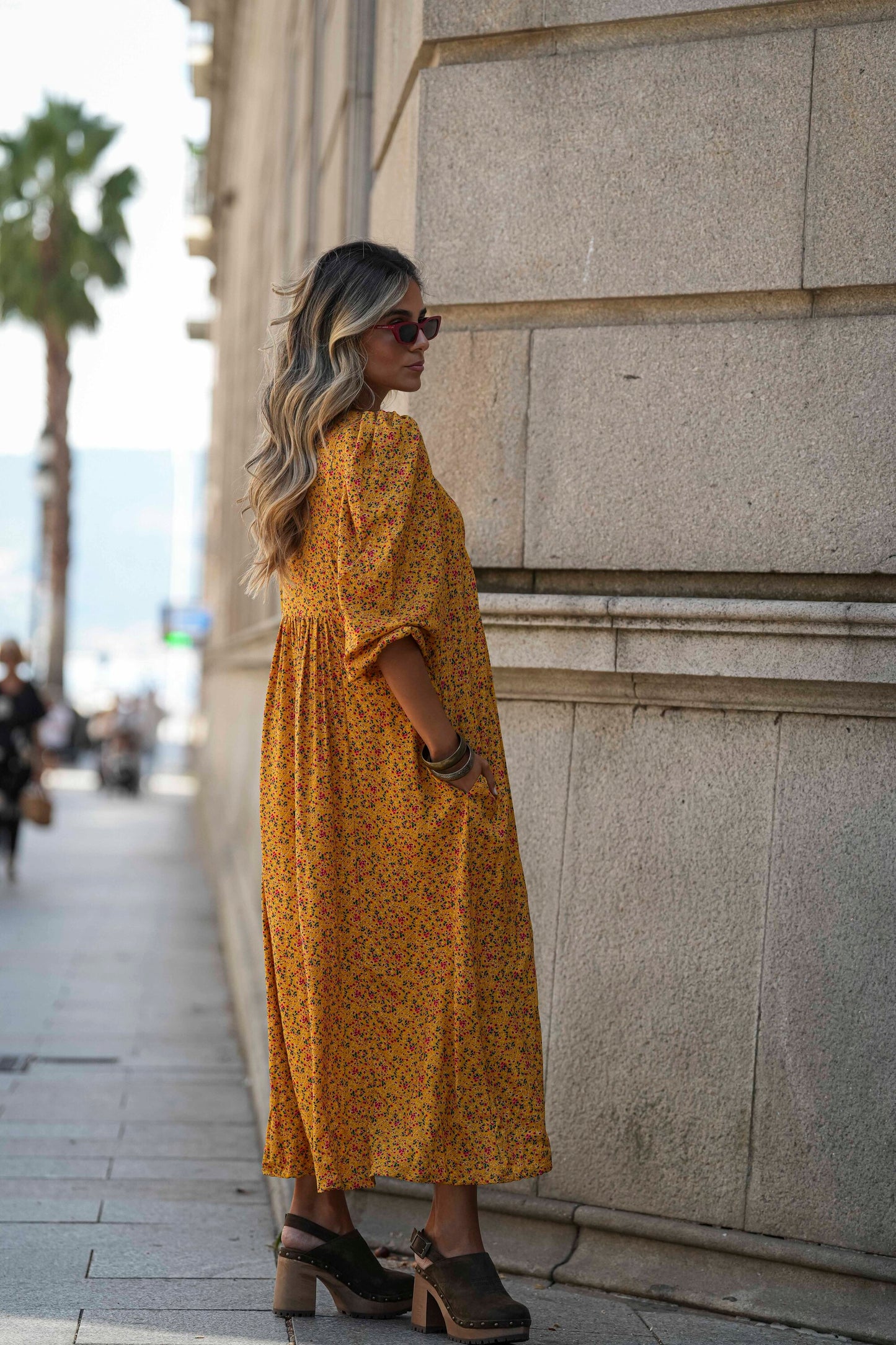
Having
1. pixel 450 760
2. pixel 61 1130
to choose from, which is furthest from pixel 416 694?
pixel 61 1130

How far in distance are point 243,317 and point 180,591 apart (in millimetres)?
49604

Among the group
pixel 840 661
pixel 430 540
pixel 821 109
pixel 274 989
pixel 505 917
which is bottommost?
pixel 274 989

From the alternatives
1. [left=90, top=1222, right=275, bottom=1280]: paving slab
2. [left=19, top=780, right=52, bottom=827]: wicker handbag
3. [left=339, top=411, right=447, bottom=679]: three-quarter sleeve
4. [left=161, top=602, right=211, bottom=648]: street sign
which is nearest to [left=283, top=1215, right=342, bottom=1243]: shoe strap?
[left=90, top=1222, right=275, bottom=1280]: paving slab

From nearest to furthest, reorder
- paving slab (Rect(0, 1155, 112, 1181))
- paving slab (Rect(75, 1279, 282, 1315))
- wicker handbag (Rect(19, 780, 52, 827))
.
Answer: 1. paving slab (Rect(75, 1279, 282, 1315))
2. paving slab (Rect(0, 1155, 112, 1181))
3. wicker handbag (Rect(19, 780, 52, 827))

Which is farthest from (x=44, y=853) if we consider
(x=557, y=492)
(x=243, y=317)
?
(x=557, y=492)

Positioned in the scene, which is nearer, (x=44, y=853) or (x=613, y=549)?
(x=613, y=549)

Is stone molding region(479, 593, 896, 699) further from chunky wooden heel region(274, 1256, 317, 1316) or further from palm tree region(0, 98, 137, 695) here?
palm tree region(0, 98, 137, 695)

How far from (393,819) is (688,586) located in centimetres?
118

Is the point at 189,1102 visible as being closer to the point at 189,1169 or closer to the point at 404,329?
the point at 189,1169

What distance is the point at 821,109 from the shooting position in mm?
3896

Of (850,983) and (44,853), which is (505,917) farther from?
(44,853)

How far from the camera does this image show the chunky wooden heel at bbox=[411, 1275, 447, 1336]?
10.8 feet

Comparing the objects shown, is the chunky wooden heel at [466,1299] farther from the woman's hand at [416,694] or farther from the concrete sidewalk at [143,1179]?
the woman's hand at [416,694]

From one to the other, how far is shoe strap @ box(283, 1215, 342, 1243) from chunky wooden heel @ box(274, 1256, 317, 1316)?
0.06 metres
